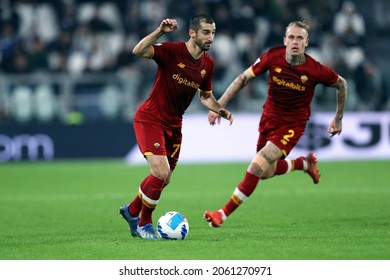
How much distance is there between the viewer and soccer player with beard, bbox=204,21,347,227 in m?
10.8

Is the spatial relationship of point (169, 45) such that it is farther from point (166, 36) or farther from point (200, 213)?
point (166, 36)

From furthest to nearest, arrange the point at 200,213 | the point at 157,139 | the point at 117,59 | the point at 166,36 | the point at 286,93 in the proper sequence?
the point at 117,59 → the point at 166,36 → the point at 200,213 → the point at 286,93 → the point at 157,139

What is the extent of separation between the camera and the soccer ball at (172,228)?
31.7 ft

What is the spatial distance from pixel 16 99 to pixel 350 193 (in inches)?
388

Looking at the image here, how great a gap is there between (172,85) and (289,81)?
1.67m

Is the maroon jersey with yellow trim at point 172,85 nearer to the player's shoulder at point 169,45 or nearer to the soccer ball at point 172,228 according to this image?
the player's shoulder at point 169,45

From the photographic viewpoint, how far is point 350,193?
49.8ft

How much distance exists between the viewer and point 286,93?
11.2 meters

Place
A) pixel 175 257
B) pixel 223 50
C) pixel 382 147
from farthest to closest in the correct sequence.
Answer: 1. pixel 223 50
2. pixel 382 147
3. pixel 175 257

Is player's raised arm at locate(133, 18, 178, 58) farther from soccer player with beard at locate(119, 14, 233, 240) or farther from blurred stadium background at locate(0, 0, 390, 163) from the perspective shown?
blurred stadium background at locate(0, 0, 390, 163)

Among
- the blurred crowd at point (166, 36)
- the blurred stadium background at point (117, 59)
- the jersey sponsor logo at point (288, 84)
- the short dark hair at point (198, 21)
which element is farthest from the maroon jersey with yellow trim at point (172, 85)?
the blurred stadium background at point (117, 59)

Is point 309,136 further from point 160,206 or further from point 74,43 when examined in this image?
point 160,206

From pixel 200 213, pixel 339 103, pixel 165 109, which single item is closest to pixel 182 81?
pixel 165 109
